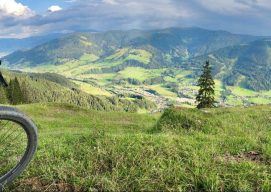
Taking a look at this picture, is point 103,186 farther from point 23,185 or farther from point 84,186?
point 23,185

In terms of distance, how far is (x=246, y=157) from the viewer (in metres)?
10.7

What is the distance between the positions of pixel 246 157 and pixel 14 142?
6078 mm

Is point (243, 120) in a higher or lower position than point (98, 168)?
lower

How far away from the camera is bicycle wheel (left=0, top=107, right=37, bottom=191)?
799cm

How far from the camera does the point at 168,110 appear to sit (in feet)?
75.6

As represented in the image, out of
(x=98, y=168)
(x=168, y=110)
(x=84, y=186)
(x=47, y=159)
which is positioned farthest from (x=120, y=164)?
(x=168, y=110)

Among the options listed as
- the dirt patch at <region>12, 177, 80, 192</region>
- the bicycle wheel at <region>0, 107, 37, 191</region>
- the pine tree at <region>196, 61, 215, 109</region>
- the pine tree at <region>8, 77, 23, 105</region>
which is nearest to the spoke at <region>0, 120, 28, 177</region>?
the bicycle wheel at <region>0, 107, 37, 191</region>

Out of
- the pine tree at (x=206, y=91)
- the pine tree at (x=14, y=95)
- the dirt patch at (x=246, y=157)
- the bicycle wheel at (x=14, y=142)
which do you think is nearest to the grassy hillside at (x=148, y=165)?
the dirt patch at (x=246, y=157)

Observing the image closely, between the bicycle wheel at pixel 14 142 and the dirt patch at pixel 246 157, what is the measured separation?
15.2 feet

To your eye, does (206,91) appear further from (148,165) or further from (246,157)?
(148,165)

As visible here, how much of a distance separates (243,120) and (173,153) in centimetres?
1477

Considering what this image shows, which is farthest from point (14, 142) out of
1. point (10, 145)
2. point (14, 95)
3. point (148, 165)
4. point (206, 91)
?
point (14, 95)

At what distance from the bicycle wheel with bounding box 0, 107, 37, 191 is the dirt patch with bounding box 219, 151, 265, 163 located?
4641 millimetres

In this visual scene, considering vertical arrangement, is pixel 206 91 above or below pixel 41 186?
below
